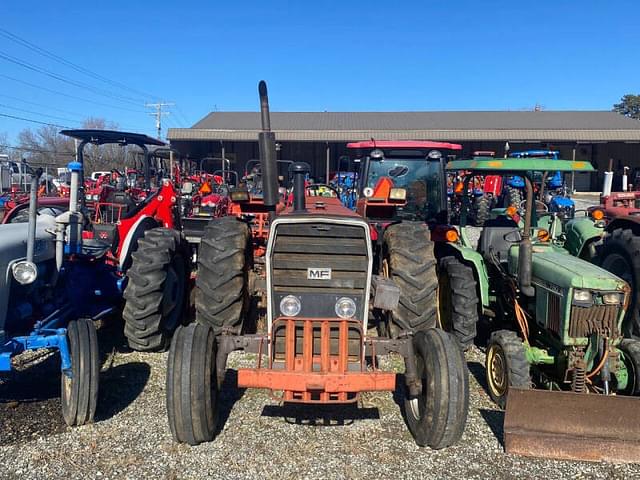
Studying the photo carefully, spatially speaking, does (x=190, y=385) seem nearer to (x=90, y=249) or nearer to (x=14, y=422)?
(x=14, y=422)

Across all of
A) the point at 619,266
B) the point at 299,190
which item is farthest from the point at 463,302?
the point at 299,190

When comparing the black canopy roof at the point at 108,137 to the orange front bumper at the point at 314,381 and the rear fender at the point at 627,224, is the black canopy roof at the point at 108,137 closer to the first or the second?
the orange front bumper at the point at 314,381

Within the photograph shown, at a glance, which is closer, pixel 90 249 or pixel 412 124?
pixel 90 249

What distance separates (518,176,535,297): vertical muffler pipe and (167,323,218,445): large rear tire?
9.09ft

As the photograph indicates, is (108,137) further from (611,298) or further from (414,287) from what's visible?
(611,298)

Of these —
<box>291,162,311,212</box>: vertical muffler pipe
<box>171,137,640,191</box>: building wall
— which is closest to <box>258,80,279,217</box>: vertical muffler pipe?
<box>291,162,311,212</box>: vertical muffler pipe

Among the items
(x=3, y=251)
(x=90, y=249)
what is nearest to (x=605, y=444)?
(x=3, y=251)

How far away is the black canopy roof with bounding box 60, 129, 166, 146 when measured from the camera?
6.32m

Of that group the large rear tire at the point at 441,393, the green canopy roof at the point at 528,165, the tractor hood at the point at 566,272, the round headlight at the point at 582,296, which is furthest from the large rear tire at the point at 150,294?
the round headlight at the point at 582,296

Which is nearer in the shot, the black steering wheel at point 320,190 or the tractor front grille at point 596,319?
the tractor front grille at point 596,319

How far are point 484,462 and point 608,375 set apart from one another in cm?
124

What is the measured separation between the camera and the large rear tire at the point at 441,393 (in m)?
3.45

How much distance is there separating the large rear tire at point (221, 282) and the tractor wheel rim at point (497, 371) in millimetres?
2158

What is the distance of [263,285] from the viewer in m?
4.25
